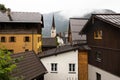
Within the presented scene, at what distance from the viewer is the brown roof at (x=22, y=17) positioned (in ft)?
145

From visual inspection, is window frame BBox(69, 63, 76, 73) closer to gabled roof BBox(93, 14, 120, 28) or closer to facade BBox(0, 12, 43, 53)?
gabled roof BBox(93, 14, 120, 28)

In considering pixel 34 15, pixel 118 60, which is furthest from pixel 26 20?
pixel 118 60

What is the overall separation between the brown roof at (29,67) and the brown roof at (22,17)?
2237cm

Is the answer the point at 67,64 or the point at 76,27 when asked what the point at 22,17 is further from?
the point at 67,64

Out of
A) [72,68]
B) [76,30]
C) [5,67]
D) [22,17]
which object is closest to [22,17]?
[22,17]

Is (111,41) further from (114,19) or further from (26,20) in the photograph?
(26,20)

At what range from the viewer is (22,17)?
45.2 m

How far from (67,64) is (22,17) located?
19480mm

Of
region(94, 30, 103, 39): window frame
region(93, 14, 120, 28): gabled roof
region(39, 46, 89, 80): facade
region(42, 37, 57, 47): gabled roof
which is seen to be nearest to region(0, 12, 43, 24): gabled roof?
region(42, 37, 57, 47): gabled roof

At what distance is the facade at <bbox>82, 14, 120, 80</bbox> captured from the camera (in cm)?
2011

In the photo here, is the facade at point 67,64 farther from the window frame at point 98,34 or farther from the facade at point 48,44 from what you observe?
the facade at point 48,44

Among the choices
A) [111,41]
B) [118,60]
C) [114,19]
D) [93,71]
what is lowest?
[93,71]

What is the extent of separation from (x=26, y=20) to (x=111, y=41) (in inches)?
1018

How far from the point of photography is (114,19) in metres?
21.1
